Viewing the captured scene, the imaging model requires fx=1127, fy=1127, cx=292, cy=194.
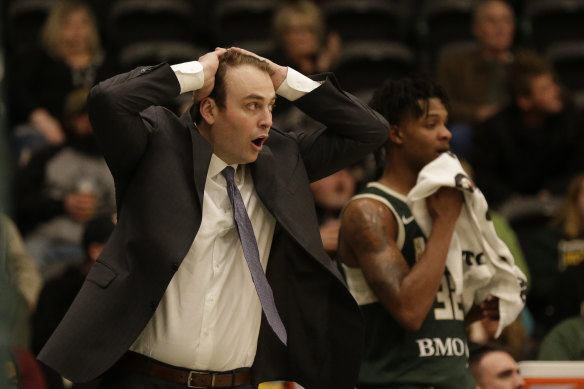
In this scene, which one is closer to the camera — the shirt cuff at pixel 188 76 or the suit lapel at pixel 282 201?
the shirt cuff at pixel 188 76

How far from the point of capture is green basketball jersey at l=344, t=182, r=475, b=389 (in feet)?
13.3

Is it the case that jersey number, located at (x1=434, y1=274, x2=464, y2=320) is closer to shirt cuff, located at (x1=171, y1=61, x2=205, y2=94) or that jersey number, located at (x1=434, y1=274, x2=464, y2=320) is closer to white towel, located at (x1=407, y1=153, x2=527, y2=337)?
white towel, located at (x1=407, y1=153, x2=527, y2=337)

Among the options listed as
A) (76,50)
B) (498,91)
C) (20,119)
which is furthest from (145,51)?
(498,91)

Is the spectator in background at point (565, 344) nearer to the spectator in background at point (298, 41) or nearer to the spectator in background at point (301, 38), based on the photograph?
the spectator in background at point (298, 41)

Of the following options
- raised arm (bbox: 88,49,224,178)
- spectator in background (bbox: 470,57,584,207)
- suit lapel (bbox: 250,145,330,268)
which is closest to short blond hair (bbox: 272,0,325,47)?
spectator in background (bbox: 470,57,584,207)

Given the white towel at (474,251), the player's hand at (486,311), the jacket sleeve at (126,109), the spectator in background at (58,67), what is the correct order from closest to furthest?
the jacket sleeve at (126,109) < the white towel at (474,251) < the player's hand at (486,311) < the spectator in background at (58,67)

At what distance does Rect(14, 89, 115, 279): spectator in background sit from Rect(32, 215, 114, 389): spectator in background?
2.59ft

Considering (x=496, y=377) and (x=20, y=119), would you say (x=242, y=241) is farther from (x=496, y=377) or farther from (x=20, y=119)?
(x=20, y=119)

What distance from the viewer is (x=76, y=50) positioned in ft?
27.0

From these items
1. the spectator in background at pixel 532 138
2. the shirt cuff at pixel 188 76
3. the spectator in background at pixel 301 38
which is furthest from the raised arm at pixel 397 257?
the spectator in background at pixel 301 38

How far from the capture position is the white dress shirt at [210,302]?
3461 millimetres

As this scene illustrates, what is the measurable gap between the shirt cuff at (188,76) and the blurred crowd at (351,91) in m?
2.40

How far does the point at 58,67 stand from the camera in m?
8.11

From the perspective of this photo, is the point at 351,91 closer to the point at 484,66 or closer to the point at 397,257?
the point at 484,66
